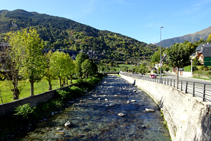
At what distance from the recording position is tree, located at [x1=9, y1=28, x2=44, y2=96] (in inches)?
698

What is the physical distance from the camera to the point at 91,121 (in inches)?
601

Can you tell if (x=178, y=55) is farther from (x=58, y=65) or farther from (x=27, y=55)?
(x=27, y=55)

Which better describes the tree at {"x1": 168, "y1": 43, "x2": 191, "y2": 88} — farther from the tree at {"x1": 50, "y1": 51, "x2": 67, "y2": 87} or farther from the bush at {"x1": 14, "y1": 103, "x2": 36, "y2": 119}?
the bush at {"x1": 14, "y1": 103, "x2": 36, "y2": 119}

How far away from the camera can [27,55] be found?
1808 centimetres

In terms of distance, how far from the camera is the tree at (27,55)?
17.7m

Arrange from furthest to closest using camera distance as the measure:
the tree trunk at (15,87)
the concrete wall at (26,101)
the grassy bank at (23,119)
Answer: the tree trunk at (15,87), the concrete wall at (26,101), the grassy bank at (23,119)

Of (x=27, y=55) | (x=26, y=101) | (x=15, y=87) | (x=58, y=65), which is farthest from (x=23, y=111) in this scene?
(x=58, y=65)

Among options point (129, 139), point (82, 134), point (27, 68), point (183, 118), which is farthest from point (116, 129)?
point (27, 68)

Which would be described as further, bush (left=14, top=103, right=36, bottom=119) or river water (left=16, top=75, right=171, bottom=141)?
bush (left=14, top=103, right=36, bottom=119)

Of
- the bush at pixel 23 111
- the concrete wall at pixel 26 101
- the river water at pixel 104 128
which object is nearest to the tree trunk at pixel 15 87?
the concrete wall at pixel 26 101

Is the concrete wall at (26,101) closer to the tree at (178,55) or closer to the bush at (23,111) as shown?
the bush at (23,111)

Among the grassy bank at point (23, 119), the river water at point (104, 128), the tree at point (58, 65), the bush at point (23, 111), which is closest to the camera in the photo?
the river water at point (104, 128)

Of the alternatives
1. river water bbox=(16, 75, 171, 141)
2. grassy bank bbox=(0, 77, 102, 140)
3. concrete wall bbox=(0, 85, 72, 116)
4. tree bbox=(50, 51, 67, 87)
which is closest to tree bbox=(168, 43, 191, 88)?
river water bbox=(16, 75, 171, 141)

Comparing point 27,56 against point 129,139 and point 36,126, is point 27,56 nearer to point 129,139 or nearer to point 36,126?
point 36,126
